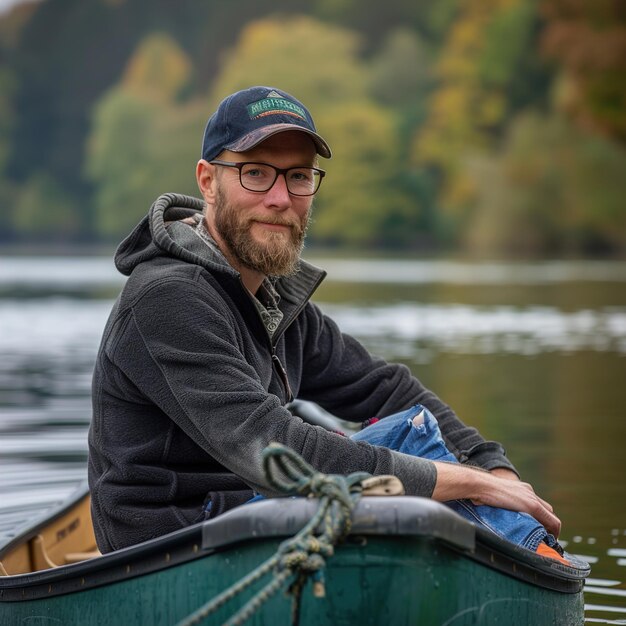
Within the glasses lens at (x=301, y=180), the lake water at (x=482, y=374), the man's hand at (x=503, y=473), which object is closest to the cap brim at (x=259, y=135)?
the glasses lens at (x=301, y=180)

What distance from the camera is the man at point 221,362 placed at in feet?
10.2

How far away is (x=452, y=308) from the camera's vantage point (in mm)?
22219

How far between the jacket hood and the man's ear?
97mm

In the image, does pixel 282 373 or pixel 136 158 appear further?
pixel 136 158

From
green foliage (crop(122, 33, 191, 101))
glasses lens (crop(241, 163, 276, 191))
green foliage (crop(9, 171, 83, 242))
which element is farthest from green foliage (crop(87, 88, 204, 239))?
glasses lens (crop(241, 163, 276, 191))

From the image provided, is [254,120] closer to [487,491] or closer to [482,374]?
[487,491]

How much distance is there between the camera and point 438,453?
134 inches

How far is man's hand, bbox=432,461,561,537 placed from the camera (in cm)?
322

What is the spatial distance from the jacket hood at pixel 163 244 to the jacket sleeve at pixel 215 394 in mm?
148

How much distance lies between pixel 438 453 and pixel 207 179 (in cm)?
94

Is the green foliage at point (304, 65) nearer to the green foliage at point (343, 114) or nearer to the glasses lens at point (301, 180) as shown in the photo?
the green foliage at point (343, 114)

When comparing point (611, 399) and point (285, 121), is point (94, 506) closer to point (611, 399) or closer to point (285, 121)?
point (285, 121)

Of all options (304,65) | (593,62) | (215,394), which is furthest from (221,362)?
(304,65)

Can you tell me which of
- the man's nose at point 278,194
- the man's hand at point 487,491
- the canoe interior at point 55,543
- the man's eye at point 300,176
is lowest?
the man's hand at point 487,491
